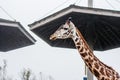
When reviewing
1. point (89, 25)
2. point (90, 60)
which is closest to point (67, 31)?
point (90, 60)

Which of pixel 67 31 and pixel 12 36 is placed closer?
pixel 67 31

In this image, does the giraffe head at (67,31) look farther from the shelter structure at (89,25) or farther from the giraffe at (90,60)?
the shelter structure at (89,25)

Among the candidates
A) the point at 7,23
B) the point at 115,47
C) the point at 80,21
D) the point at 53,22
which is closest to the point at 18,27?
the point at 7,23

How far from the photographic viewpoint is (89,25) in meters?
33.0

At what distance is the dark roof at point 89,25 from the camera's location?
29.8 metres

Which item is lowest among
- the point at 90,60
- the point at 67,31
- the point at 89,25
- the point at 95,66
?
the point at 95,66

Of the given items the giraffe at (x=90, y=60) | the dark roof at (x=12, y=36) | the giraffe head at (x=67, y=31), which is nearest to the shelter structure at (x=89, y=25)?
the dark roof at (x=12, y=36)

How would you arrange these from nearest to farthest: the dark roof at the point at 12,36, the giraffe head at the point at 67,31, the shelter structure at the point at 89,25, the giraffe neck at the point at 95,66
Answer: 1. the giraffe neck at the point at 95,66
2. the giraffe head at the point at 67,31
3. the shelter structure at the point at 89,25
4. the dark roof at the point at 12,36

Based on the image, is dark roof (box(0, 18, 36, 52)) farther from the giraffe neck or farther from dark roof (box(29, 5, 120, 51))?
the giraffe neck

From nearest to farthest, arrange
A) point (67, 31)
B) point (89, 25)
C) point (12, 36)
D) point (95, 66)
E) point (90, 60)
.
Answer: point (95, 66)
point (90, 60)
point (67, 31)
point (89, 25)
point (12, 36)

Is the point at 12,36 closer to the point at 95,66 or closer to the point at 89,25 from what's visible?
the point at 89,25

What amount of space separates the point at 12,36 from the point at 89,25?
9.92 m

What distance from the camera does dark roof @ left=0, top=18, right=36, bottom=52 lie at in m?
33.8

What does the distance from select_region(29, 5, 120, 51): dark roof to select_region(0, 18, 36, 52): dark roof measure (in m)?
1.61
